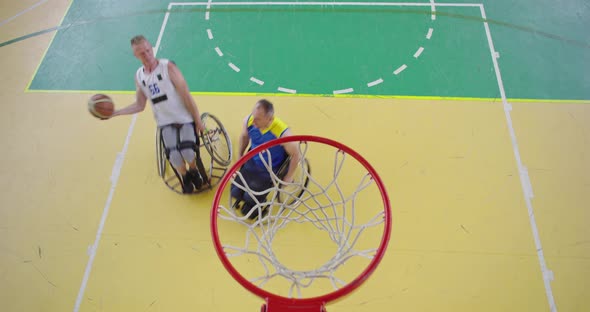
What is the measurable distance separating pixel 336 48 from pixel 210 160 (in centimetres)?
229

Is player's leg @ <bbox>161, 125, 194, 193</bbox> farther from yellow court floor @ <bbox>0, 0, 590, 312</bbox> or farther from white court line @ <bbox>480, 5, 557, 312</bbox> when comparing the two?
white court line @ <bbox>480, 5, 557, 312</bbox>

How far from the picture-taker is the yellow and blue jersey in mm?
3414

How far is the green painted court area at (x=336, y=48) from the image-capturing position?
4.87m

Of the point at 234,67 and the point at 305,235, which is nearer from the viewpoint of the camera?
the point at 305,235

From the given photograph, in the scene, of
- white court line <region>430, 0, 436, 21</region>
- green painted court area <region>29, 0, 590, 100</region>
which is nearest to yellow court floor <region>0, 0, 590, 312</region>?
green painted court area <region>29, 0, 590, 100</region>

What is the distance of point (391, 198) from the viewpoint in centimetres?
398

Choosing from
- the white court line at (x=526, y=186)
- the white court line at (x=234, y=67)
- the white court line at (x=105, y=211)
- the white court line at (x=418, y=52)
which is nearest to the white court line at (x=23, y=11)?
the white court line at (x=105, y=211)

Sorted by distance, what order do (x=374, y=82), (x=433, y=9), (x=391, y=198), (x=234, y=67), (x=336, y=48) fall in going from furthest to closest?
(x=433, y=9) → (x=336, y=48) → (x=234, y=67) → (x=374, y=82) → (x=391, y=198)

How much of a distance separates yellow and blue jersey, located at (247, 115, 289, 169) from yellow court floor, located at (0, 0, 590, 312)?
0.94m

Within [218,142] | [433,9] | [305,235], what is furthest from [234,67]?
[433,9]

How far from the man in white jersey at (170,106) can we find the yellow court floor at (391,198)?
63cm

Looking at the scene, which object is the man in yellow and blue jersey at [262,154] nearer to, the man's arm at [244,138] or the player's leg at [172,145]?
the man's arm at [244,138]

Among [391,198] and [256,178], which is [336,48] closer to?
[391,198]

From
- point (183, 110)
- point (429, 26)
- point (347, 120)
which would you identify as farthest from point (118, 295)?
point (429, 26)
